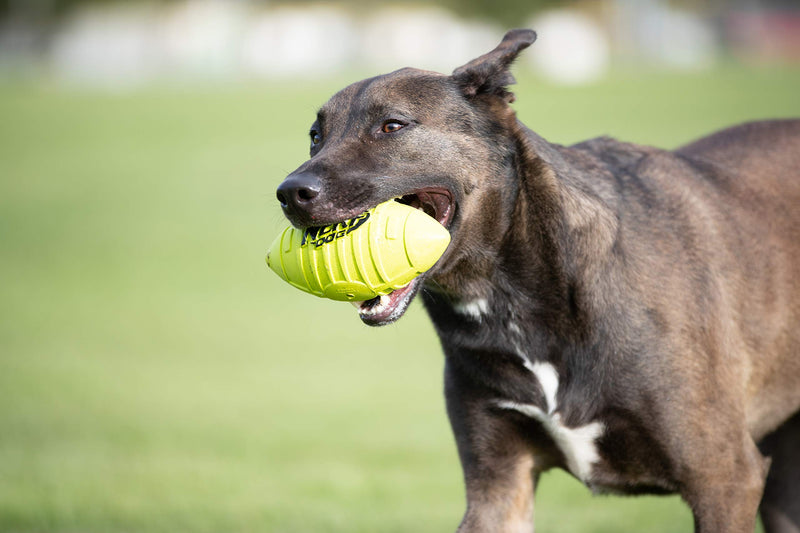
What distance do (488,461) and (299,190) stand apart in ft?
4.90

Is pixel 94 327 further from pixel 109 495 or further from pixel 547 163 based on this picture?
pixel 547 163

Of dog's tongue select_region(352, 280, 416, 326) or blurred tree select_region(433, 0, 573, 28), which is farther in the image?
blurred tree select_region(433, 0, 573, 28)

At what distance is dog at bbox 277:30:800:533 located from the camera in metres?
4.06

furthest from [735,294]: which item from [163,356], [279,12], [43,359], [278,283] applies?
[279,12]

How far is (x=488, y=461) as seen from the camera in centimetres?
441

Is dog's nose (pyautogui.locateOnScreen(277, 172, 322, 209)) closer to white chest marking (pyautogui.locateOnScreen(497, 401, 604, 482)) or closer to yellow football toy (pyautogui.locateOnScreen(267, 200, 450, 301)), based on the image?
yellow football toy (pyautogui.locateOnScreen(267, 200, 450, 301))

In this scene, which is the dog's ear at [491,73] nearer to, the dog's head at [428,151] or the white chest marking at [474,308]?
the dog's head at [428,151]

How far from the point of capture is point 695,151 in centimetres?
500

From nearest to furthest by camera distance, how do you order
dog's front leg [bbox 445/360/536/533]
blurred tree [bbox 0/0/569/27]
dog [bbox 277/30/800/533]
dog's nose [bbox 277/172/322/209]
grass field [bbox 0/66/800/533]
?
1. dog's nose [bbox 277/172/322/209]
2. dog [bbox 277/30/800/533]
3. dog's front leg [bbox 445/360/536/533]
4. grass field [bbox 0/66/800/533]
5. blurred tree [bbox 0/0/569/27]

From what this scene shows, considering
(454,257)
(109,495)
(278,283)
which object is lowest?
(278,283)

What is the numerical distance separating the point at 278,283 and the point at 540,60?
35.6 metres

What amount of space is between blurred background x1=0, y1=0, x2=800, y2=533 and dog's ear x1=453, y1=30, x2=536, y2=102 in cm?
167

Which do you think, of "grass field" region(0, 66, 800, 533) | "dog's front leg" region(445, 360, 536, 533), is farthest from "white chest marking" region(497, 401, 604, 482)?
"grass field" region(0, 66, 800, 533)

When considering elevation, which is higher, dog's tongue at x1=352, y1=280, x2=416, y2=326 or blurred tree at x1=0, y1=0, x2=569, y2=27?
blurred tree at x1=0, y1=0, x2=569, y2=27
